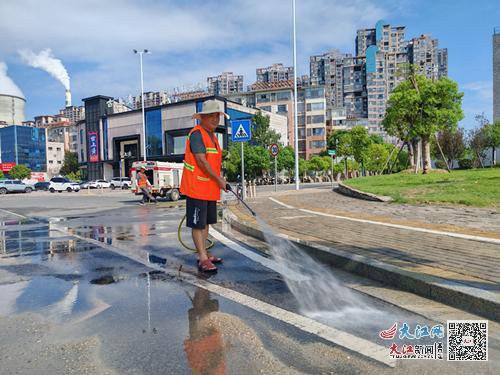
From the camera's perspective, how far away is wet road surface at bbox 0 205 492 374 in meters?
2.37

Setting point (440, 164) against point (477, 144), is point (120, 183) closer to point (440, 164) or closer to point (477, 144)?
point (440, 164)

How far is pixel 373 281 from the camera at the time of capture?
4117mm

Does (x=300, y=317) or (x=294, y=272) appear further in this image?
(x=294, y=272)

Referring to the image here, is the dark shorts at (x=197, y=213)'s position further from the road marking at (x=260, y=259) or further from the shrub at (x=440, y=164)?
the shrub at (x=440, y=164)

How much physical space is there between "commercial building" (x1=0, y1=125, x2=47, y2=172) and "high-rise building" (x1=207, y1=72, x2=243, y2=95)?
6094 cm

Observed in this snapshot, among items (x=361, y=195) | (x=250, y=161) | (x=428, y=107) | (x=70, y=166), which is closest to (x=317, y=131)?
(x=250, y=161)

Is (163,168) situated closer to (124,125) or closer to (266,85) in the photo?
(124,125)

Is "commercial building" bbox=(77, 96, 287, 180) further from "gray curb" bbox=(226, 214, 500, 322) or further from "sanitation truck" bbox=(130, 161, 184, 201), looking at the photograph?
"gray curb" bbox=(226, 214, 500, 322)

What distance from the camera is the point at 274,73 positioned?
136 metres

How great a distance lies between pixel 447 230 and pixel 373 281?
2938mm

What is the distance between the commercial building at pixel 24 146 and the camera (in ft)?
368

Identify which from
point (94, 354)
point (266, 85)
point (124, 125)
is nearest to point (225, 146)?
point (124, 125)
